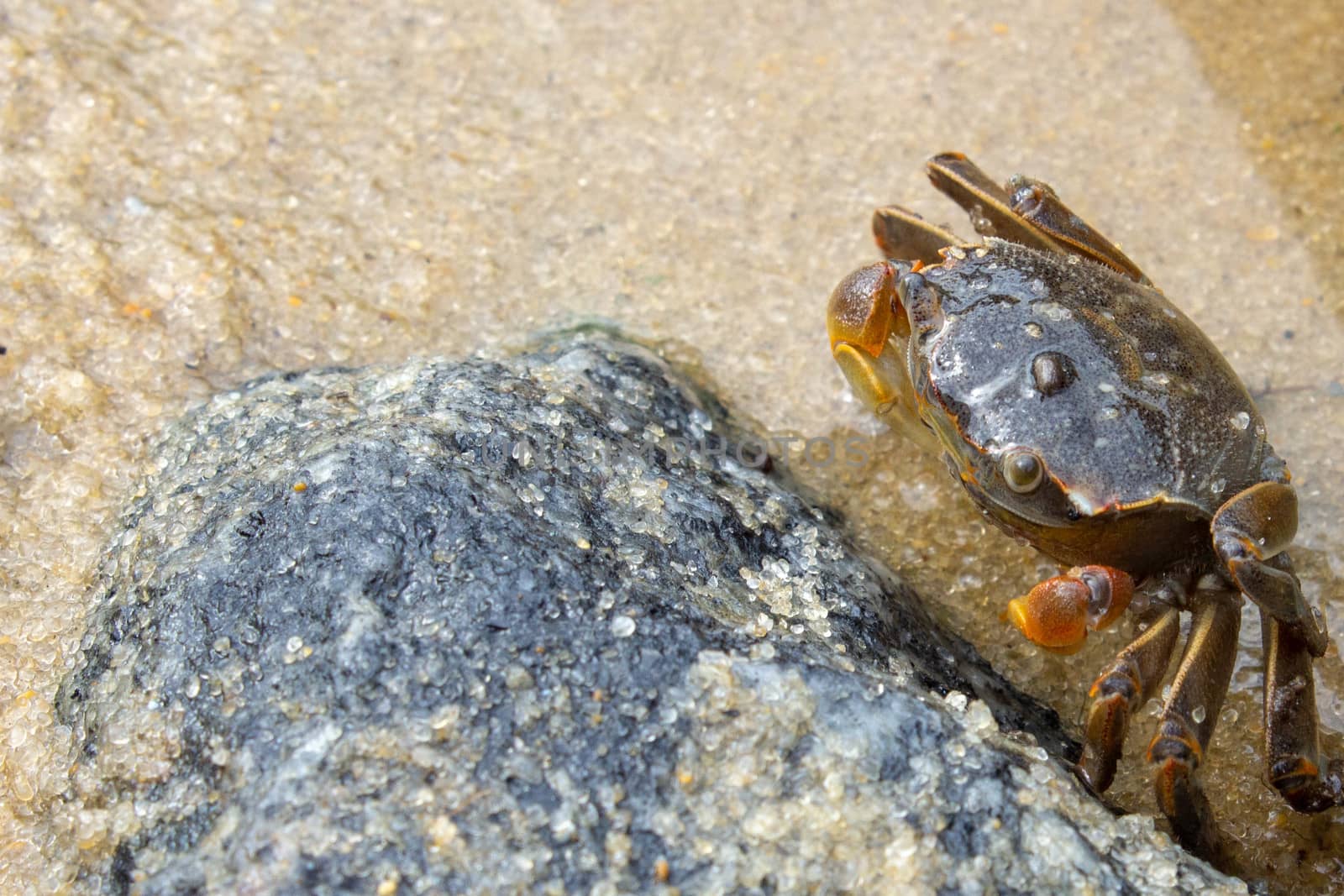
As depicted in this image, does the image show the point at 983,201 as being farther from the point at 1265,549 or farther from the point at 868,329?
the point at 1265,549

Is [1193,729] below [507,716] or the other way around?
the other way around

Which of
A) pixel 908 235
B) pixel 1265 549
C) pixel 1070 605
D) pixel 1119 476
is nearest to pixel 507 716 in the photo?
pixel 1070 605

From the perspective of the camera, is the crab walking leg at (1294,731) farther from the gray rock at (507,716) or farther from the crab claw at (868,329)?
the crab claw at (868,329)

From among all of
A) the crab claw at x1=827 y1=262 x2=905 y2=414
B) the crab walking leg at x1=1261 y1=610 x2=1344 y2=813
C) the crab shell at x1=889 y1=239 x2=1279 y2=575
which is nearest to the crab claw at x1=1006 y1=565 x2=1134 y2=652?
the crab shell at x1=889 y1=239 x2=1279 y2=575

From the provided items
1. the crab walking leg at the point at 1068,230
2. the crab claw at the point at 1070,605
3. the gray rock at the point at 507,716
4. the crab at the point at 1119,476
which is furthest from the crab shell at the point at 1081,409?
the gray rock at the point at 507,716

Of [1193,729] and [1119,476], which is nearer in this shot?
Result: [1193,729]

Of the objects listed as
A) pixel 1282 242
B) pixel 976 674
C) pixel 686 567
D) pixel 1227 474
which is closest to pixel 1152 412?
pixel 1227 474

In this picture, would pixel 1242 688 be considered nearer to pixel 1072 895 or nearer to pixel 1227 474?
pixel 1227 474
